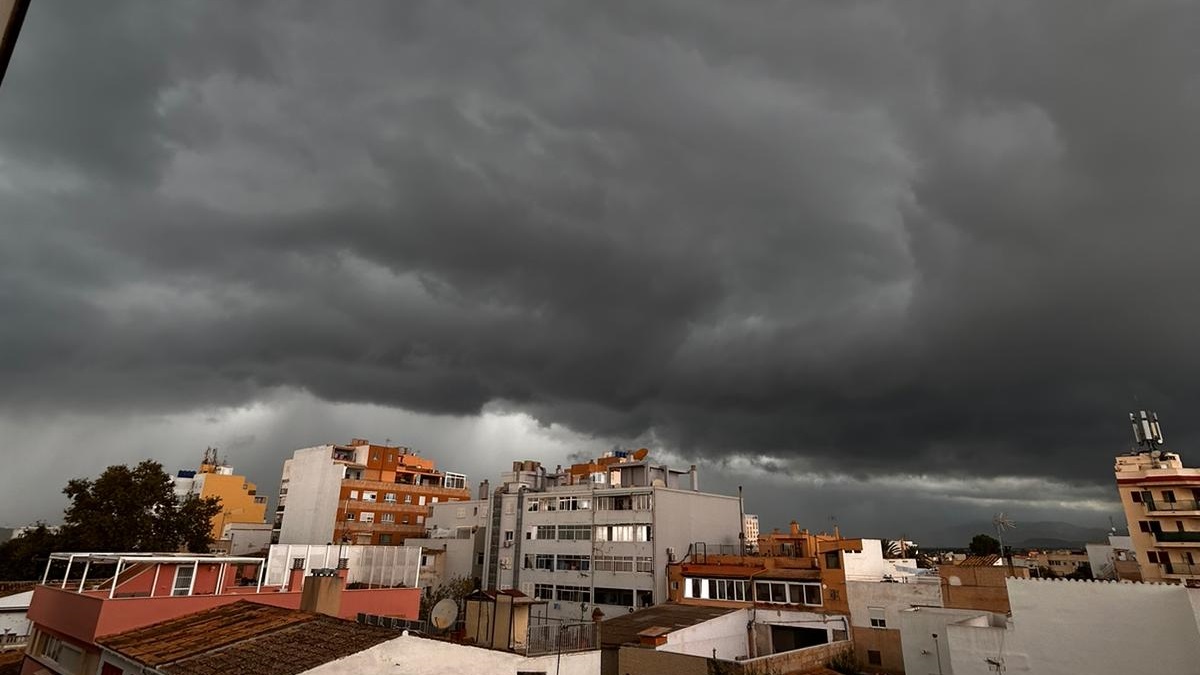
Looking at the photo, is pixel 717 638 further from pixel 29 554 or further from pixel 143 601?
pixel 29 554

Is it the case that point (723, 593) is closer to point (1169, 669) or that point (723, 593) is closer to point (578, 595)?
point (578, 595)

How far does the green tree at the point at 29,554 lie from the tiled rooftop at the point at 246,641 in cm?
4825

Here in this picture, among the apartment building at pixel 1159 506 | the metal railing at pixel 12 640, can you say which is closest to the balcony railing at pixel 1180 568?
the apartment building at pixel 1159 506

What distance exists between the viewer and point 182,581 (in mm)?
32438

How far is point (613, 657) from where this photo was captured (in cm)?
4094

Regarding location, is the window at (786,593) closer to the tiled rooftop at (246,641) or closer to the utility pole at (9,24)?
the tiled rooftop at (246,641)

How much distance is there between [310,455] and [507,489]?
113 feet

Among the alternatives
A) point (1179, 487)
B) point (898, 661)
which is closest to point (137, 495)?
point (898, 661)

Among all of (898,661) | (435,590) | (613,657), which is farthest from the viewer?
(435,590)

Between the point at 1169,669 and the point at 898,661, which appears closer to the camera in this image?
the point at 1169,669

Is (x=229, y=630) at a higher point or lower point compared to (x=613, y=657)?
higher

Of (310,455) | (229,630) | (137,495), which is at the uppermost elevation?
(310,455)

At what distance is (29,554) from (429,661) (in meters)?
73.0

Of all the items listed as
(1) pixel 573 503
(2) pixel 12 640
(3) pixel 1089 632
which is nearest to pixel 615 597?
(1) pixel 573 503
